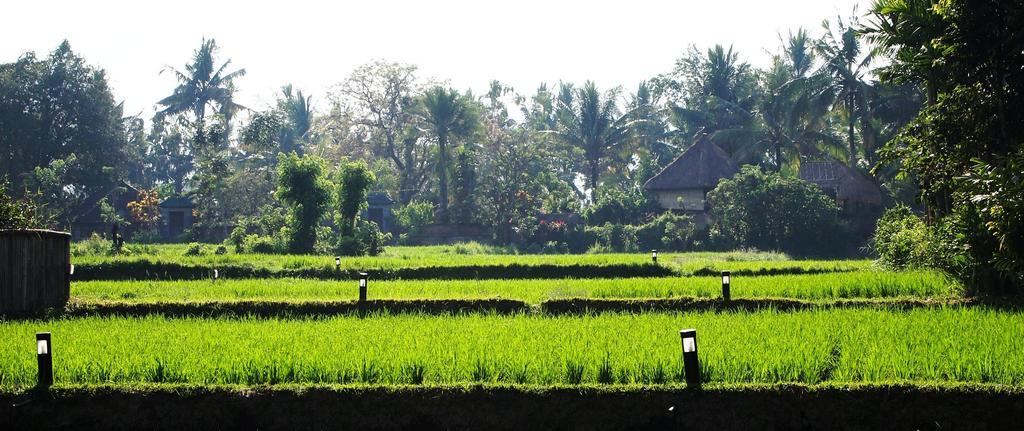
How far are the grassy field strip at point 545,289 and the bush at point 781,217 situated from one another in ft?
48.2

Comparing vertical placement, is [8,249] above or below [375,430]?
above

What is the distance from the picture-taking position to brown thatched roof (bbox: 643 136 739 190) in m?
34.9

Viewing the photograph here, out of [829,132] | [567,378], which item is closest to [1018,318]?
[567,378]

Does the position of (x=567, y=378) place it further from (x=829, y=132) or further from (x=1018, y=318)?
(x=829, y=132)

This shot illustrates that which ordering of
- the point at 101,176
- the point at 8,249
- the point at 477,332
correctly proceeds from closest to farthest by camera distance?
1. the point at 477,332
2. the point at 8,249
3. the point at 101,176

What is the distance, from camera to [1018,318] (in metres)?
→ 8.72

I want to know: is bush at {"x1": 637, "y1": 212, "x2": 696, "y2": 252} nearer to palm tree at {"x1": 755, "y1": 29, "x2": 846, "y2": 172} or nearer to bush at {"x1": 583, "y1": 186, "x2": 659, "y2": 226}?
bush at {"x1": 583, "y1": 186, "x2": 659, "y2": 226}

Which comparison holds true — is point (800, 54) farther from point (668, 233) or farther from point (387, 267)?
point (387, 267)

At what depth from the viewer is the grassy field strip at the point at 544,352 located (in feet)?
21.1

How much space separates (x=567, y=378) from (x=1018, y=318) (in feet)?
16.1

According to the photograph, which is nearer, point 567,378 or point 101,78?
point 567,378

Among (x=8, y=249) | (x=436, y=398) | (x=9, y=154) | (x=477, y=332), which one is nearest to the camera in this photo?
(x=436, y=398)

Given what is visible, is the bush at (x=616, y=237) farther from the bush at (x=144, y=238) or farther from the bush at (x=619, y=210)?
the bush at (x=144, y=238)

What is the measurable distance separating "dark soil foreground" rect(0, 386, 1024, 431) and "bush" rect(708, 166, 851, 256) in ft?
76.0
